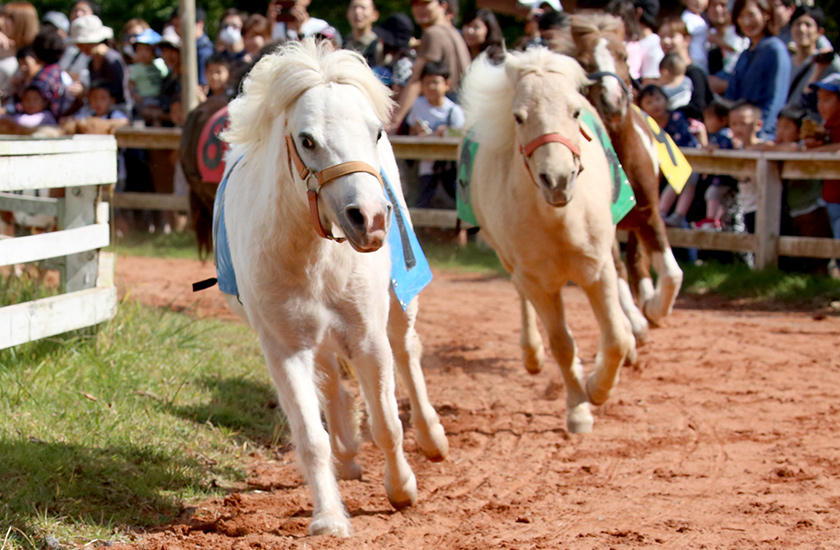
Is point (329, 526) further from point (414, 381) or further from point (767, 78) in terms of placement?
point (767, 78)

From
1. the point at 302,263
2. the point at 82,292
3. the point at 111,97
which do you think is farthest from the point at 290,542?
the point at 111,97

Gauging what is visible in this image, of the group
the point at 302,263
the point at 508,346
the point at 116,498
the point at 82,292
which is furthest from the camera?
the point at 508,346

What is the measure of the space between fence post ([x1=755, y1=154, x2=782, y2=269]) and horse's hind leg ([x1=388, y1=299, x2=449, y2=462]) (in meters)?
5.04

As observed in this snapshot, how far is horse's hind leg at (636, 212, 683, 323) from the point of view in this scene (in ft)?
19.5

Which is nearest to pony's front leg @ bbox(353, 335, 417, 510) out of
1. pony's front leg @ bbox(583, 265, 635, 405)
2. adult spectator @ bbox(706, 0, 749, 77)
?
pony's front leg @ bbox(583, 265, 635, 405)

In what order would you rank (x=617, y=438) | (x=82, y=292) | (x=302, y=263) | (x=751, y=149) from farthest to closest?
(x=751, y=149), (x=82, y=292), (x=617, y=438), (x=302, y=263)

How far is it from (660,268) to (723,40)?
16.8 ft

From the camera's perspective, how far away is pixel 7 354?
16.6ft

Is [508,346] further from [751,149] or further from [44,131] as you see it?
[44,131]

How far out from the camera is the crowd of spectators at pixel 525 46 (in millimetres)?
8477

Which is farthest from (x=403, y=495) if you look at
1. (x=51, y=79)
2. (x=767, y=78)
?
(x=51, y=79)

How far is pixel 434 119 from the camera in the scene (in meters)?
10.4

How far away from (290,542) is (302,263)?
3.41ft

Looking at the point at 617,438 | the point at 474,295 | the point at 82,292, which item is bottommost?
the point at 474,295
